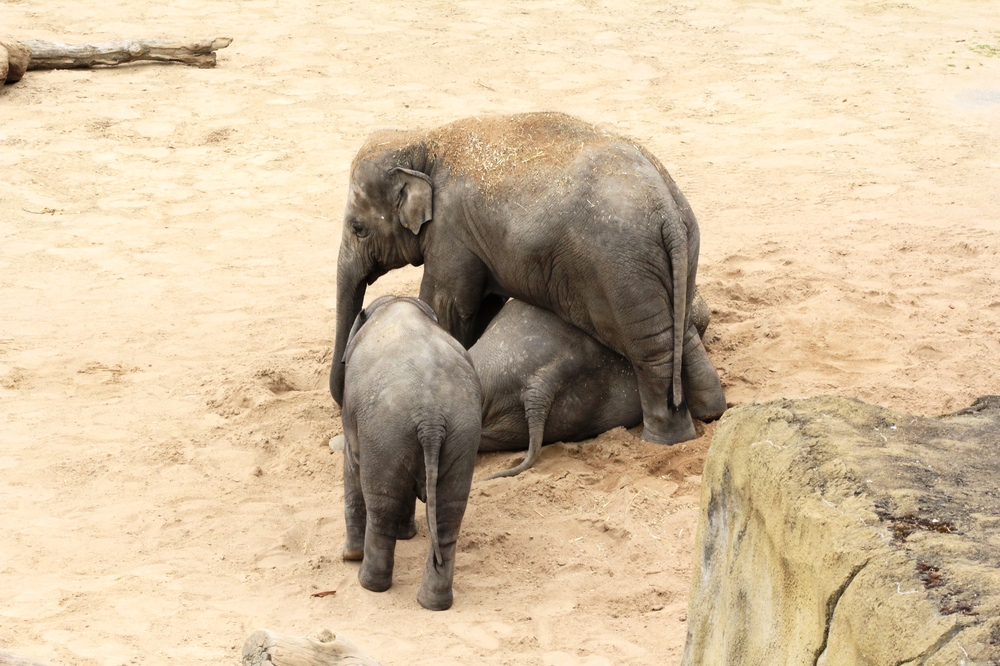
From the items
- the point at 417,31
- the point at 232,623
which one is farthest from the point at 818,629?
the point at 417,31

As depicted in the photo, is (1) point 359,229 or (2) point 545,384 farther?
(1) point 359,229

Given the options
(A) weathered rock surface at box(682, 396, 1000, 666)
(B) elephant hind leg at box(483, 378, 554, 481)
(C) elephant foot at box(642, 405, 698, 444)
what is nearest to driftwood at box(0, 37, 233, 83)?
(B) elephant hind leg at box(483, 378, 554, 481)

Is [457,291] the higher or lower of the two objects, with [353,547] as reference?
higher

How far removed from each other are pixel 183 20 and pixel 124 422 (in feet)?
27.7

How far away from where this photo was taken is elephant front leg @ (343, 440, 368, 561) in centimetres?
492

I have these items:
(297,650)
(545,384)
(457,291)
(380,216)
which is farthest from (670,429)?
(297,650)

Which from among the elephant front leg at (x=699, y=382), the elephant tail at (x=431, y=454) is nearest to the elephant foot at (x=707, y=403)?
the elephant front leg at (x=699, y=382)

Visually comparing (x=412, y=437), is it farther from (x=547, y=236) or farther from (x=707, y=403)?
(x=707, y=403)

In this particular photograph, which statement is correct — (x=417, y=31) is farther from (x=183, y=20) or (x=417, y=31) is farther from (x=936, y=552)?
(x=936, y=552)

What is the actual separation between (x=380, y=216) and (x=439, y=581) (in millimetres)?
2310

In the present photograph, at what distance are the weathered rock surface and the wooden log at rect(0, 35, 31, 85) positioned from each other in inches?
380

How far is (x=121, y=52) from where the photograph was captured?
11969 mm

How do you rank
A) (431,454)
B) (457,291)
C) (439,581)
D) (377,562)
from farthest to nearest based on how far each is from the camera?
(457,291)
(377,562)
(439,581)
(431,454)

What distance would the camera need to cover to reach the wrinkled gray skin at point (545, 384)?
232 inches
